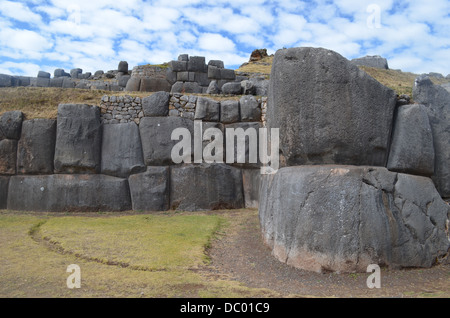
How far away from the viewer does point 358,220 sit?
19.5 feet

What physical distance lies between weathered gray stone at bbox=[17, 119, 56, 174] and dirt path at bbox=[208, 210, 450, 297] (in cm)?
Result: 754

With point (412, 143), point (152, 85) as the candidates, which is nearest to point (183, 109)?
point (412, 143)

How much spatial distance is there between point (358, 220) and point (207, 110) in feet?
26.5

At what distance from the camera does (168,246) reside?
7.68 m

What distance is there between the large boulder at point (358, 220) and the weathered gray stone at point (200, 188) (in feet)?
19.6

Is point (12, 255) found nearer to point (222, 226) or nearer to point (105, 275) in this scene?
point (105, 275)

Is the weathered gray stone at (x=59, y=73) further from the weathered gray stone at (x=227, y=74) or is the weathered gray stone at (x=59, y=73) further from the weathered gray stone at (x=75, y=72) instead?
the weathered gray stone at (x=227, y=74)

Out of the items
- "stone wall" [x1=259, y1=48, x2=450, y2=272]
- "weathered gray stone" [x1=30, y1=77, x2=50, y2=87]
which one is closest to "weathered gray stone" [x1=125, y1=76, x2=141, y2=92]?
"weathered gray stone" [x1=30, y1=77, x2=50, y2=87]

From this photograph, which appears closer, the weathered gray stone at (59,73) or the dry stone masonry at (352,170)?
the dry stone masonry at (352,170)

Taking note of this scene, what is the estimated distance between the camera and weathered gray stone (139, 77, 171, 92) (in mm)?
21047

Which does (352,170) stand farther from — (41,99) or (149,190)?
(41,99)

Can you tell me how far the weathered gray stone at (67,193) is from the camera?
12.0 m

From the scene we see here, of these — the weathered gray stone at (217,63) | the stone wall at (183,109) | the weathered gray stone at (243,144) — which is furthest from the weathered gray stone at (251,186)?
the weathered gray stone at (217,63)
